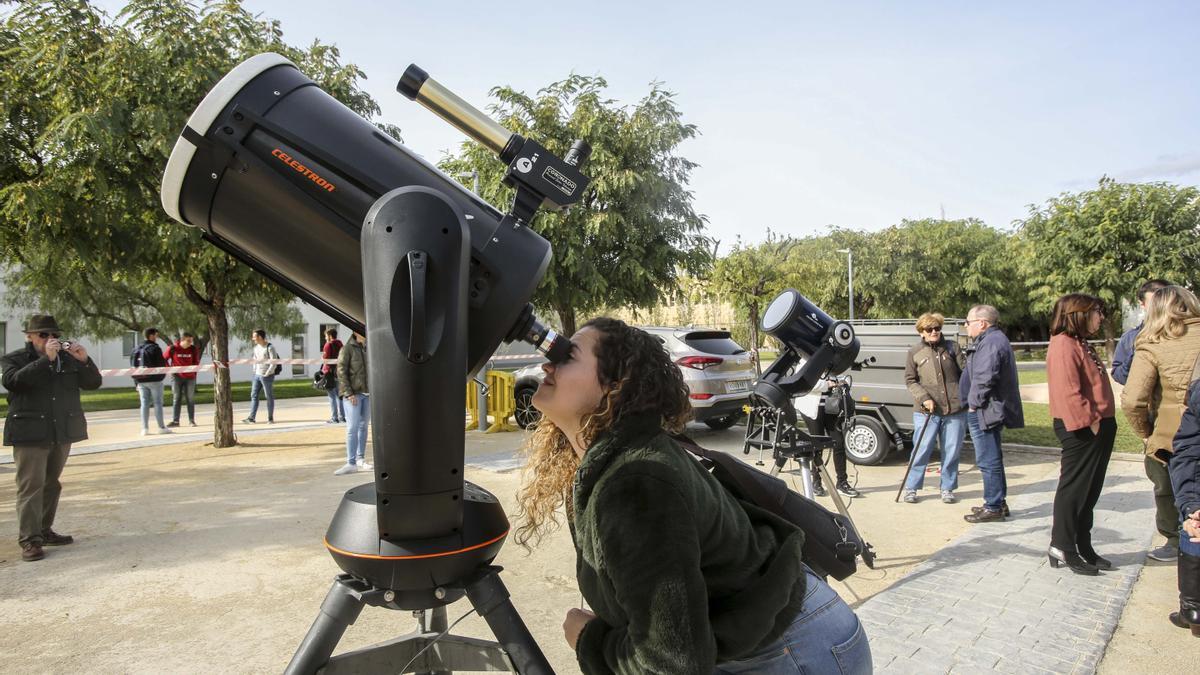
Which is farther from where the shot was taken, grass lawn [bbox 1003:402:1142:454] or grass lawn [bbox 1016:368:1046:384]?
grass lawn [bbox 1016:368:1046:384]

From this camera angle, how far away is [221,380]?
976 centimetres

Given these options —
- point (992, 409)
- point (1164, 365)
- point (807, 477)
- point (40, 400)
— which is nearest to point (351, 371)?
point (40, 400)

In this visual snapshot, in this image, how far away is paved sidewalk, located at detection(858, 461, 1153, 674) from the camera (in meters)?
3.33

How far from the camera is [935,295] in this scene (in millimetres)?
39406

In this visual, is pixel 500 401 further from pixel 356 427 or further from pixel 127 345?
pixel 127 345

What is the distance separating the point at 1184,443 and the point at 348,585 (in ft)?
12.9

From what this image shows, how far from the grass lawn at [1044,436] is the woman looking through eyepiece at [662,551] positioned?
9.39 metres

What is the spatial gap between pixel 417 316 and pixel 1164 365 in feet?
14.3

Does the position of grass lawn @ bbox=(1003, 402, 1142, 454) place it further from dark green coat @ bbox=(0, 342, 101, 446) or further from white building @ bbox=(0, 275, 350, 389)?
white building @ bbox=(0, 275, 350, 389)

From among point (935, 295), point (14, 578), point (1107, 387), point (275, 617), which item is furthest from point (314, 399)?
point (935, 295)

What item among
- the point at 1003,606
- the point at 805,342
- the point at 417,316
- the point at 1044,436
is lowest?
the point at 1044,436

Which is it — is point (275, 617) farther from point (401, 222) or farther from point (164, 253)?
point (164, 253)

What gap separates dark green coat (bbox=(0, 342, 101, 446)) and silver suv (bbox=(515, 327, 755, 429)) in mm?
4879

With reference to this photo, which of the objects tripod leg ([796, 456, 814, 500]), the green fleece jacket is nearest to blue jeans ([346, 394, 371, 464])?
tripod leg ([796, 456, 814, 500])
